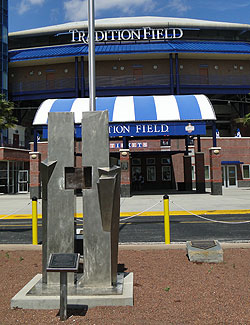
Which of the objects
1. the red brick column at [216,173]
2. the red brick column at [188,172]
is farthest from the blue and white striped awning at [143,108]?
the red brick column at [188,172]

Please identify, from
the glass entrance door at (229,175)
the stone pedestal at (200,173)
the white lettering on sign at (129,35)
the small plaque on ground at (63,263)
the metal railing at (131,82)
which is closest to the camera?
the small plaque on ground at (63,263)

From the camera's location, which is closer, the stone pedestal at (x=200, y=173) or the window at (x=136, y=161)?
the stone pedestal at (x=200, y=173)

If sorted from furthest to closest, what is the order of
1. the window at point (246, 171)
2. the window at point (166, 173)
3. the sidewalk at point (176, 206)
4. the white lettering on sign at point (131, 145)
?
the window at point (166, 173) → the window at point (246, 171) → the white lettering on sign at point (131, 145) → the sidewalk at point (176, 206)

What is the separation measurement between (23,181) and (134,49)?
22.1 m

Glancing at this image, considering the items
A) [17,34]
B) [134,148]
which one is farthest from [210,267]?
[17,34]

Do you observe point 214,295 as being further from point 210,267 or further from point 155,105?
point 155,105

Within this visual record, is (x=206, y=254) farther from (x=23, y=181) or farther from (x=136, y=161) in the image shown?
(x=23, y=181)

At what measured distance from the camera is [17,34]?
48.8m

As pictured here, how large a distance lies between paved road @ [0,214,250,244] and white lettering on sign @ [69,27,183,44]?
36250mm

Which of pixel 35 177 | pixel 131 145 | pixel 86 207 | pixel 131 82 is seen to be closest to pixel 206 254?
pixel 86 207

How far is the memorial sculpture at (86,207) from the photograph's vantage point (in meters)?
4.52

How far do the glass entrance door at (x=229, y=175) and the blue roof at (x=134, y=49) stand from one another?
52.7 feet

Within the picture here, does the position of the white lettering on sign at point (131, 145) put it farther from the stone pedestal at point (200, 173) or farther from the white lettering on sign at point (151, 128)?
the white lettering on sign at point (151, 128)

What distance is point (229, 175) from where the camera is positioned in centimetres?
3628
